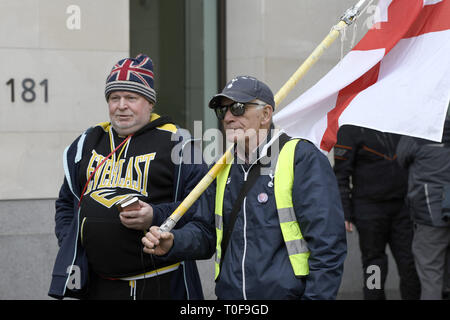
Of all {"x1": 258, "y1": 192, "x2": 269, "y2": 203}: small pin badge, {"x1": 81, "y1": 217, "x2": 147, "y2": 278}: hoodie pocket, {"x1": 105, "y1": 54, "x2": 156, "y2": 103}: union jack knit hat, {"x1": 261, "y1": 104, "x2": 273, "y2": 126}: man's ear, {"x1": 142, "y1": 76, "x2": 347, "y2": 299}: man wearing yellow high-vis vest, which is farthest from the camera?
{"x1": 105, "y1": 54, "x2": 156, "y2": 103}: union jack knit hat

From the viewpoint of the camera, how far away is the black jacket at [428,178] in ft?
20.6

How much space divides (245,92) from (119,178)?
95 centimetres

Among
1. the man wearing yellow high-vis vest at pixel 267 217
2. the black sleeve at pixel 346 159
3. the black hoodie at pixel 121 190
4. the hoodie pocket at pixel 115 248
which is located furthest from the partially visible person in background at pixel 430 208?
the hoodie pocket at pixel 115 248

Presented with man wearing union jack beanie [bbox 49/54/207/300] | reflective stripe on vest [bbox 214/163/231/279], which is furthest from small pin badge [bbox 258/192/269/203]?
man wearing union jack beanie [bbox 49/54/207/300]

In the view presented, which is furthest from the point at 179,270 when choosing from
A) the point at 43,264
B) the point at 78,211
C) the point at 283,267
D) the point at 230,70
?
the point at 230,70

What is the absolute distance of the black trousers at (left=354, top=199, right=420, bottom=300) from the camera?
6898 mm

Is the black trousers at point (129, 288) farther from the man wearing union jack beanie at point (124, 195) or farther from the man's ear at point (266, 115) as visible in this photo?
the man's ear at point (266, 115)

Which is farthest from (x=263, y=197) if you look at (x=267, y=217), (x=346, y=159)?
(x=346, y=159)

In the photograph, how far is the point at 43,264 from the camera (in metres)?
6.85

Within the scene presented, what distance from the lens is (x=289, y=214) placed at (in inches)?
132

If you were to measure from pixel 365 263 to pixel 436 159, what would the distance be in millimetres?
1305

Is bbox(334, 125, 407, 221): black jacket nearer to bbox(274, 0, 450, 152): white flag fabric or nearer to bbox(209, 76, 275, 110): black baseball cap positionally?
bbox(274, 0, 450, 152): white flag fabric

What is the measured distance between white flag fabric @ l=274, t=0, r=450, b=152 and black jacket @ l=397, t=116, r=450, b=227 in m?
2.28
